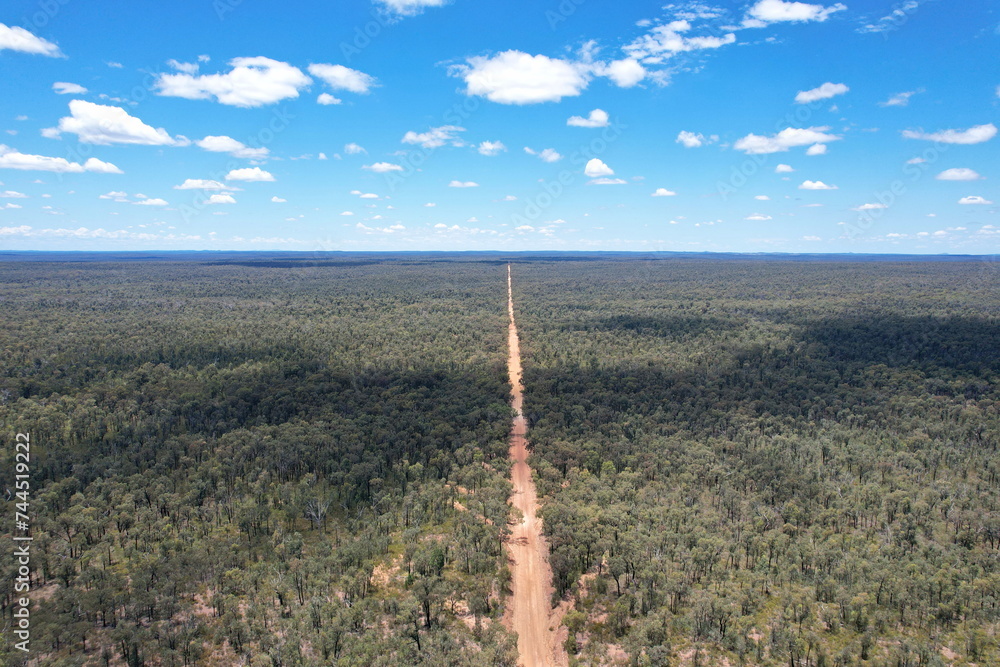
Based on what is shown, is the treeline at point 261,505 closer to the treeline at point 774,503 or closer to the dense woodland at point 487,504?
the dense woodland at point 487,504

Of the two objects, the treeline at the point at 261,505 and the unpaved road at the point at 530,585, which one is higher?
the treeline at the point at 261,505

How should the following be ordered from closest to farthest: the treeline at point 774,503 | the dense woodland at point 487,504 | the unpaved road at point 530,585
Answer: the dense woodland at point 487,504 → the treeline at point 774,503 → the unpaved road at point 530,585

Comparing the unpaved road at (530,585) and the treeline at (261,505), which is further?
the unpaved road at (530,585)

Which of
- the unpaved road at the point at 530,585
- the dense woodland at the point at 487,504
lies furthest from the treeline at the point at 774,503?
the unpaved road at the point at 530,585

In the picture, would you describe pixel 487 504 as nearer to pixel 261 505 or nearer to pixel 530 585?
pixel 530 585

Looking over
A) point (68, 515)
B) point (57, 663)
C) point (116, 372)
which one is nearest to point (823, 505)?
point (57, 663)

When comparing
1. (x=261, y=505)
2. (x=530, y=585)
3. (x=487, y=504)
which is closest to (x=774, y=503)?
(x=530, y=585)

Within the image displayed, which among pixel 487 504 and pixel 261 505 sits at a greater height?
pixel 487 504

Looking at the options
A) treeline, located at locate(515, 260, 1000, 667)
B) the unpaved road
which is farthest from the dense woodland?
the unpaved road
